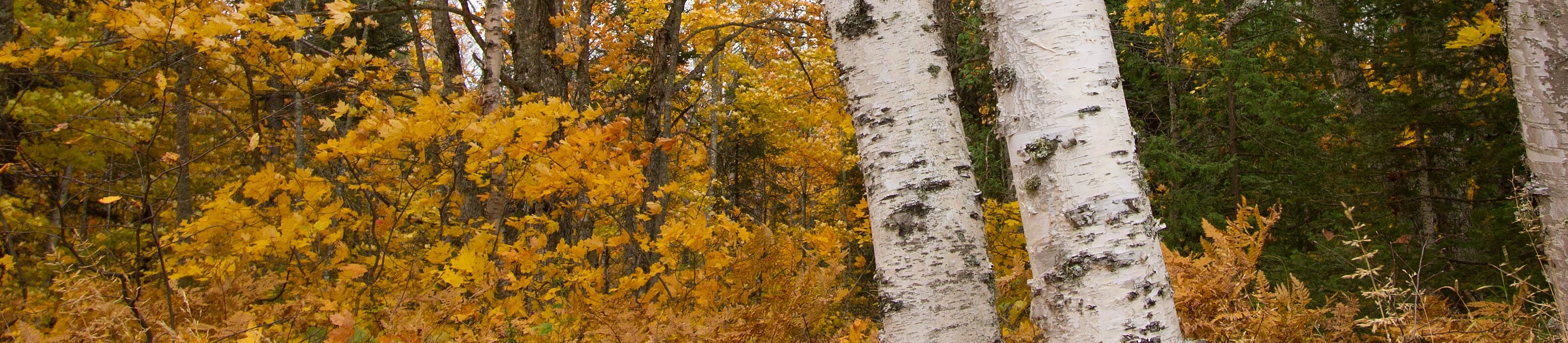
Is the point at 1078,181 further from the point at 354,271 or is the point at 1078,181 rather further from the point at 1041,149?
the point at 354,271

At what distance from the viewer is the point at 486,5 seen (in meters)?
4.56

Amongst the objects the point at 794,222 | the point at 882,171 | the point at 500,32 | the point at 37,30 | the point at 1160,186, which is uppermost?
the point at 37,30

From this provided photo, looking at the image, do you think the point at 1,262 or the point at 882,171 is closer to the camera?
the point at 882,171

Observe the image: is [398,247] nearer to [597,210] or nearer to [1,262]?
[597,210]

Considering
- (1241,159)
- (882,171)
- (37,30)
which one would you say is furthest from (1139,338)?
(1241,159)

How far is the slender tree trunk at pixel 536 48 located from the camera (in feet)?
14.8

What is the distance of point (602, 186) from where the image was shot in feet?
10.5

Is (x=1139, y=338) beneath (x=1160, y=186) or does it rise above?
above

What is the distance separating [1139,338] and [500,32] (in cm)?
388

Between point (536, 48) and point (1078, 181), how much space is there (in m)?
3.64

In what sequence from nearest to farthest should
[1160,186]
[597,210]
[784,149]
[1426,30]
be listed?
[597,210]
[1426,30]
[1160,186]
[784,149]

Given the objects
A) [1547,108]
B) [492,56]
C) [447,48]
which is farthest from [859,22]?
[447,48]

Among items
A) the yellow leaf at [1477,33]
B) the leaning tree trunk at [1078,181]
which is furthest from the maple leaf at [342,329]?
the yellow leaf at [1477,33]

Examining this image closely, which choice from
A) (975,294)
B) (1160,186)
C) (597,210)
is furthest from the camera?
(1160,186)
